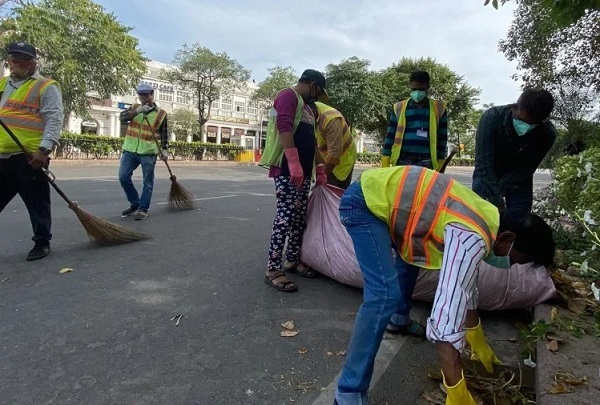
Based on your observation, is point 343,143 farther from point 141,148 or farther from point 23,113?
point 141,148

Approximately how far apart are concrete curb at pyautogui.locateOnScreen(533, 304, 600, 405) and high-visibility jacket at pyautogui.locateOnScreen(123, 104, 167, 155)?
5147 mm

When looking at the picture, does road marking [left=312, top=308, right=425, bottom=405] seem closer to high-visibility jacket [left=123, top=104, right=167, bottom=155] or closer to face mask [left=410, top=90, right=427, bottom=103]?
face mask [left=410, top=90, right=427, bottom=103]

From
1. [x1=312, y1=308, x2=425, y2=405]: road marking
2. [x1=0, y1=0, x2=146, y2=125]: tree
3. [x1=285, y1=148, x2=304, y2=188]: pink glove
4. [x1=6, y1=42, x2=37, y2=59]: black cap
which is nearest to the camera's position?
[x1=312, y1=308, x2=425, y2=405]: road marking

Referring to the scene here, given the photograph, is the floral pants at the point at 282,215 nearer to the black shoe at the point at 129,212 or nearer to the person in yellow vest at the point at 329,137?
the person in yellow vest at the point at 329,137

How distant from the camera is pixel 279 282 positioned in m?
3.32

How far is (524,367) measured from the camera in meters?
2.35

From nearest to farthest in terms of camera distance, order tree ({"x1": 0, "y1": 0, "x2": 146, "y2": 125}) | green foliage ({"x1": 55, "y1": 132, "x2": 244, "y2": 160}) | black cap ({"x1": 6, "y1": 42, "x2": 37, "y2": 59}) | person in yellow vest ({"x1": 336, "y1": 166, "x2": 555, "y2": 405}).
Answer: person in yellow vest ({"x1": 336, "y1": 166, "x2": 555, "y2": 405}) < black cap ({"x1": 6, "y1": 42, "x2": 37, "y2": 59}) < green foliage ({"x1": 55, "y1": 132, "x2": 244, "y2": 160}) < tree ({"x1": 0, "y1": 0, "x2": 146, "y2": 125})

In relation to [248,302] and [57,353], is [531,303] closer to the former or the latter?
[248,302]

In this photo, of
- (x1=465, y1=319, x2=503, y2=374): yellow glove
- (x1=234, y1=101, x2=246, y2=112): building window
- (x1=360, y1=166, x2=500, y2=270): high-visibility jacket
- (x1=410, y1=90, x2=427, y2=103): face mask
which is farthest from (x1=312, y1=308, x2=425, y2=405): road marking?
(x1=234, y1=101, x2=246, y2=112): building window

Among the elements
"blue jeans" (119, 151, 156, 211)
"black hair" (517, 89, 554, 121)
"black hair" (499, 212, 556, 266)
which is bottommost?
"blue jeans" (119, 151, 156, 211)

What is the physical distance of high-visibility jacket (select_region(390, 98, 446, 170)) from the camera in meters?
3.93

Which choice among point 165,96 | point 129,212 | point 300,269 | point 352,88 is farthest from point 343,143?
point 165,96

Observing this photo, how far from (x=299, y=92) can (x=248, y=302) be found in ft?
5.22

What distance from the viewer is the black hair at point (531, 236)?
1.74m
